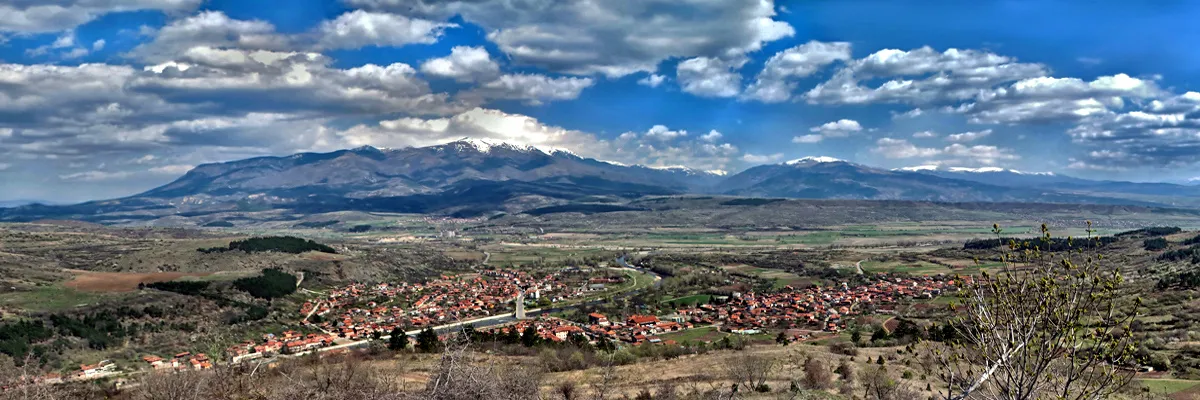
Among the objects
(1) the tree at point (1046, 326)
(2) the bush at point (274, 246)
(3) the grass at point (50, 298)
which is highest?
(1) the tree at point (1046, 326)

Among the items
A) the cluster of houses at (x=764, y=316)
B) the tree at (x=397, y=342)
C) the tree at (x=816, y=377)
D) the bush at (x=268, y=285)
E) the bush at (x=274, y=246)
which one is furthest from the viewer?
the bush at (x=274, y=246)

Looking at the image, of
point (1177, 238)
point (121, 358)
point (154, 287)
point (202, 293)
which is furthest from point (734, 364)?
point (1177, 238)

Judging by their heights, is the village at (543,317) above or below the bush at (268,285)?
below

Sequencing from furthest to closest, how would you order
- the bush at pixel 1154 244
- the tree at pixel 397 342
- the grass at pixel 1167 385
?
the bush at pixel 1154 244
the tree at pixel 397 342
the grass at pixel 1167 385

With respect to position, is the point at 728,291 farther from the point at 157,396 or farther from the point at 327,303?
the point at 157,396

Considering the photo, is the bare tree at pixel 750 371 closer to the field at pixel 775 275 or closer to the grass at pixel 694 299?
the grass at pixel 694 299

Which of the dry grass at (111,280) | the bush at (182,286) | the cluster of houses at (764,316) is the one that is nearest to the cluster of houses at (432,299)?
the bush at (182,286)

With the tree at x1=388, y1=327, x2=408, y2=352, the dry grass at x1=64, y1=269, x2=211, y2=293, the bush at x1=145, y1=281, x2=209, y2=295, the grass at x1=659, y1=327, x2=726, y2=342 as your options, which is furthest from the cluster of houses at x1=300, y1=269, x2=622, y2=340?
the grass at x1=659, y1=327, x2=726, y2=342

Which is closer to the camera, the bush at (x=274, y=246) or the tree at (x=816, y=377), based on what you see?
the tree at (x=816, y=377)
